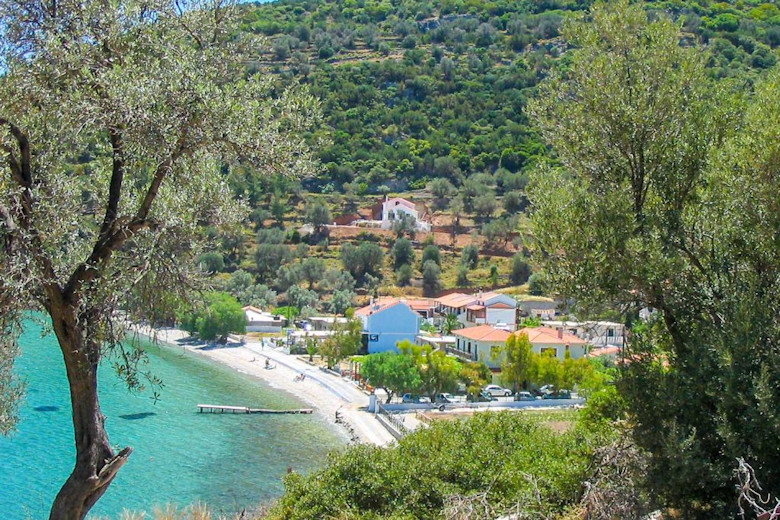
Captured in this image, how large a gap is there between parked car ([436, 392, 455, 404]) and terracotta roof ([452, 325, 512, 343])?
7522 millimetres

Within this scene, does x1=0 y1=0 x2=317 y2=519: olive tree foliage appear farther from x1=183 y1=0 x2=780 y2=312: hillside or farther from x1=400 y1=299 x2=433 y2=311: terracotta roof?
x1=400 y1=299 x2=433 y2=311: terracotta roof

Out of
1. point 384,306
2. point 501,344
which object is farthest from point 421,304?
point 501,344

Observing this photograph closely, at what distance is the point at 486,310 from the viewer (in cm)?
5784

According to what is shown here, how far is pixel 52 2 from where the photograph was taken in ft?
21.5

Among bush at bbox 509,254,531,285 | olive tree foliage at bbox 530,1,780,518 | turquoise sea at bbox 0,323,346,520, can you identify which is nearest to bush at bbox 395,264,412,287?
bush at bbox 509,254,531,285

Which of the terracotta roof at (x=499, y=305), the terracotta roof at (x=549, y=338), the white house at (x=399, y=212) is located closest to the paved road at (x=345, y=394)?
the terracotta roof at (x=549, y=338)

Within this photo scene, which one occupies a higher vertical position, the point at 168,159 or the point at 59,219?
the point at 168,159

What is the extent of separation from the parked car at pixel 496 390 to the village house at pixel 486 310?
40.3ft

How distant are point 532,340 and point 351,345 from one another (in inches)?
530

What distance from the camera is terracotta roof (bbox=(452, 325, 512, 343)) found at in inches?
1890

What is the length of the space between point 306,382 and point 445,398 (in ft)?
40.1

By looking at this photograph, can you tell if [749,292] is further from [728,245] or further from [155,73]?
[155,73]

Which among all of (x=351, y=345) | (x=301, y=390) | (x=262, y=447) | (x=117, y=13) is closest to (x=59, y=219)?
(x=117, y=13)

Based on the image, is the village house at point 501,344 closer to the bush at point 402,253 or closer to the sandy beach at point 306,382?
the sandy beach at point 306,382
